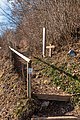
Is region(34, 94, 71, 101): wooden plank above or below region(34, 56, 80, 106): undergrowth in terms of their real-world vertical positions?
below

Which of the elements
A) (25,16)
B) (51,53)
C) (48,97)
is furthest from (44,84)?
(25,16)

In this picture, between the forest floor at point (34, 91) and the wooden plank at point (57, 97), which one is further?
the wooden plank at point (57, 97)

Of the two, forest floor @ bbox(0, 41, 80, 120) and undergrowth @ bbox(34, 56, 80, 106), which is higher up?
undergrowth @ bbox(34, 56, 80, 106)

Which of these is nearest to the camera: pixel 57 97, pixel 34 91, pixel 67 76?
pixel 57 97

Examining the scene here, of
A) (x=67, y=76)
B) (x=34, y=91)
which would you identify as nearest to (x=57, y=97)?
(x=34, y=91)

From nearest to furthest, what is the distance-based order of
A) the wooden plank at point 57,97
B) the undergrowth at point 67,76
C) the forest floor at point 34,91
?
the forest floor at point 34,91, the wooden plank at point 57,97, the undergrowth at point 67,76

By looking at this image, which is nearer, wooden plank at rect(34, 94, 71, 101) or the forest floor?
the forest floor

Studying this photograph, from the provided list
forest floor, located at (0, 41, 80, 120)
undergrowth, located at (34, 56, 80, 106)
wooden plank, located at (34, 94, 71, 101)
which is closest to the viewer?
forest floor, located at (0, 41, 80, 120)

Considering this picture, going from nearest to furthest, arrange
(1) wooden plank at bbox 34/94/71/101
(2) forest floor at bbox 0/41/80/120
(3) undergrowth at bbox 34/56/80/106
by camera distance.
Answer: (2) forest floor at bbox 0/41/80/120
(1) wooden plank at bbox 34/94/71/101
(3) undergrowth at bbox 34/56/80/106

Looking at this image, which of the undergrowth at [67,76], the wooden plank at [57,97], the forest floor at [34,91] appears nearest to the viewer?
the forest floor at [34,91]

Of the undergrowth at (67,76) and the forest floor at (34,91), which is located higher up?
the undergrowth at (67,76)

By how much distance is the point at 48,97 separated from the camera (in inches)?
318

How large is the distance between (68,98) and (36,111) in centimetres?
89

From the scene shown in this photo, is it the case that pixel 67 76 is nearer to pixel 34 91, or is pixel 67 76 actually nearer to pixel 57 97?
Result: pixel 34 91
